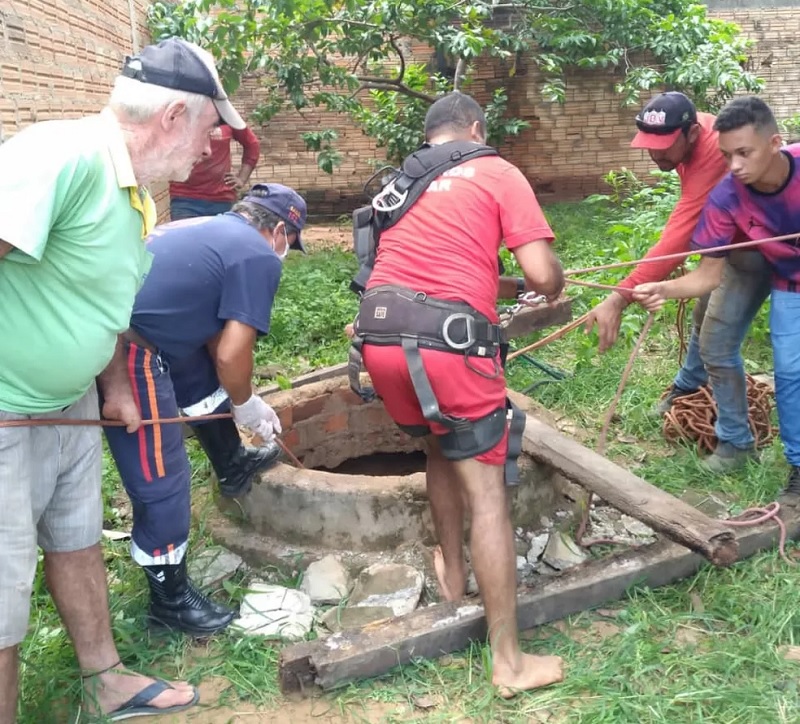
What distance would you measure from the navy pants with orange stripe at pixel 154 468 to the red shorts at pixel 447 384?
2.35 ft

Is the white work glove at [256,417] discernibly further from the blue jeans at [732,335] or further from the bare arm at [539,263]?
the blue jeans at [732,335]

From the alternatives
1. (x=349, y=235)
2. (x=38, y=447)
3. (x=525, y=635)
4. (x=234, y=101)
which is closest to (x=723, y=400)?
(x=525, y=635)

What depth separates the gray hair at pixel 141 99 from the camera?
200 cm

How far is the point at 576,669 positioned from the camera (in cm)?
257

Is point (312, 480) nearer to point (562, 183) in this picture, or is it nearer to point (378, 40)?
point (378, 40)

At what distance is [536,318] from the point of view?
180 inches

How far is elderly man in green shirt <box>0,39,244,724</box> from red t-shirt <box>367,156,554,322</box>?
2.35ft

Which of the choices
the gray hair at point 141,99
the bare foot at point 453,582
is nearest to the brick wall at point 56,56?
the gray hair at point 141,99

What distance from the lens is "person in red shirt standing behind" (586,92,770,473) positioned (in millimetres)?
3674

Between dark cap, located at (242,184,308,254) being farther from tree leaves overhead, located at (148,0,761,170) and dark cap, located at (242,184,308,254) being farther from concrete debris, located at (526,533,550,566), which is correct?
tree leaves overhead, located at (148,0,761,170)

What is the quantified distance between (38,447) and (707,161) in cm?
311

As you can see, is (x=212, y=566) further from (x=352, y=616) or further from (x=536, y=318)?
(x=536, y=318)

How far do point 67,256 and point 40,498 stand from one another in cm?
73

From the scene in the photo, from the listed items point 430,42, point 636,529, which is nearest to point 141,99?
point 636,529
